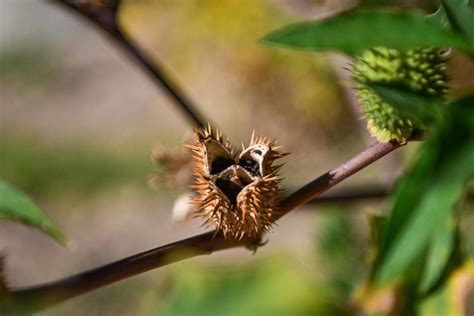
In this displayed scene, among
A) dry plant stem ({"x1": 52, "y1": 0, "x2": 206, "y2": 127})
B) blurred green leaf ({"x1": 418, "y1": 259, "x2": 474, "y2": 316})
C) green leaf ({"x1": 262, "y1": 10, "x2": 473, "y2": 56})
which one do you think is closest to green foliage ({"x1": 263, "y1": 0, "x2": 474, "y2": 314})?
green leaf ({"x1": 262, "y1": 10, "x2": 473, "y2": 56})

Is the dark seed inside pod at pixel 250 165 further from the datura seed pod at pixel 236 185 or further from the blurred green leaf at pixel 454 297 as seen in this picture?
the blurred green leaf at pixel 454 297

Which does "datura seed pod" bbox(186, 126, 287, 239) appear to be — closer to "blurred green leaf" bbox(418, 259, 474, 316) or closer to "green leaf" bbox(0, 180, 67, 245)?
"green leaf" bbox(0, 180, 67, 245)

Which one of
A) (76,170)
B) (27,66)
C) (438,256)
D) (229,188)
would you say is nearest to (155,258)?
(229,188)

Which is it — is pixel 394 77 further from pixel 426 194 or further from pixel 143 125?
pixel 143 125

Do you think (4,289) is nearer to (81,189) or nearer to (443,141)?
(443,141)

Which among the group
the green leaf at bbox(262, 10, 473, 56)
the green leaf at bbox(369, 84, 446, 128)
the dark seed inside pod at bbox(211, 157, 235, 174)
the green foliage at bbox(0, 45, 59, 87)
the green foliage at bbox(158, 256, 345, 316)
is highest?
the green leaf at bbox(262, 10, 473, 56)

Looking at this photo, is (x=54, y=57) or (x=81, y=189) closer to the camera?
(x=81, y=189)

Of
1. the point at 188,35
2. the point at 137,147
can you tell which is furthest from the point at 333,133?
the point at 137,147
